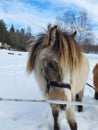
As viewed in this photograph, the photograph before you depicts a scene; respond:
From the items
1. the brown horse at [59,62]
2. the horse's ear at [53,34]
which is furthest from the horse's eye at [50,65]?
the horse's ear at [53,34]

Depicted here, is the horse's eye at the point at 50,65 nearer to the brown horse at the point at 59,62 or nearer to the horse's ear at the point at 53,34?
the brown horse at the point at 59,62

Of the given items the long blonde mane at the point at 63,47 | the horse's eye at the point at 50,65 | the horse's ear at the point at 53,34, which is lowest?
the horse's eye at the point at 50,65

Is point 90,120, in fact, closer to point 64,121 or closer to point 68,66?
point 64,121

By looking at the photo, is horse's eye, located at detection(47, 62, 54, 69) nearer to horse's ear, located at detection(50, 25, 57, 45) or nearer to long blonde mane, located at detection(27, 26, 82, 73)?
long blonde mane, located at detection(27, 26, 82, 73)

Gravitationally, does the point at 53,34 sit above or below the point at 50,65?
above

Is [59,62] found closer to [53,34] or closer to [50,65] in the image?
[50,65]

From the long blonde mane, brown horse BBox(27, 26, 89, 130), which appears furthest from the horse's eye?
the long blonde mane

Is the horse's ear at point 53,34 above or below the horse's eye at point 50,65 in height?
above

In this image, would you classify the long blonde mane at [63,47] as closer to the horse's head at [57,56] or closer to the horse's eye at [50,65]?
the horse's head at [57,56]

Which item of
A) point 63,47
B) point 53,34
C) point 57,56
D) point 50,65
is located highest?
point 53,34

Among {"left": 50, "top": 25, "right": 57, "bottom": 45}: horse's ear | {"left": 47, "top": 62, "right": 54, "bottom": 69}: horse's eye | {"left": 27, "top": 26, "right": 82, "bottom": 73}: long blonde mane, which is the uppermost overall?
{"left": 50, "top": 25, "right": 57, "bottom": 45}: horse's ear

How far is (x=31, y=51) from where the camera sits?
3.74 m

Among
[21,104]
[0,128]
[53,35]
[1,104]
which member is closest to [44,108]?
[21,104]

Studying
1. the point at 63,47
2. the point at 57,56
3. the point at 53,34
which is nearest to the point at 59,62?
the point at 57,56
